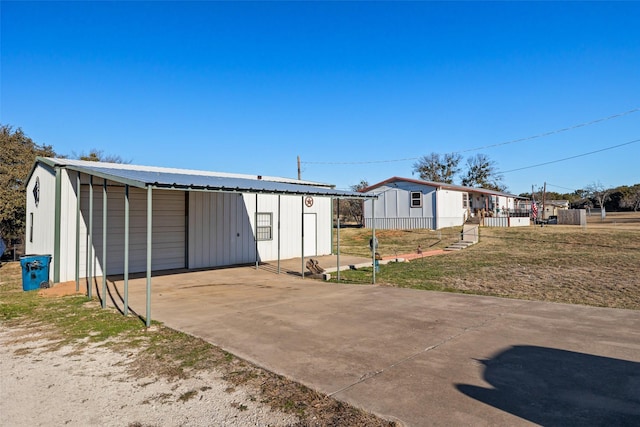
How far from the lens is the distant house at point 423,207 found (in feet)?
90.1

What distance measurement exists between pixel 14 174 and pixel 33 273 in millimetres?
12404

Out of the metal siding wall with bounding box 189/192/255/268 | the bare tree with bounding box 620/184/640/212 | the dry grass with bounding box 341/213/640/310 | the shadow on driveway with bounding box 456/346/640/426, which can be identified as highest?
the bare tree with bounding box 620/184/640/212

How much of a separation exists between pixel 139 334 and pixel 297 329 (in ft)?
7.41

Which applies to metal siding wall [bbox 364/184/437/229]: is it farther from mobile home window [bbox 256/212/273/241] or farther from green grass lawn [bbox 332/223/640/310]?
mobile home window [bbox 256/212/273/241]

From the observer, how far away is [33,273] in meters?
9.29

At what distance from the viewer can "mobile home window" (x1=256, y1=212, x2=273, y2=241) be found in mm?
14484

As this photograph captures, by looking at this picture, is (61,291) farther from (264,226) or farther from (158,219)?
(264,226)

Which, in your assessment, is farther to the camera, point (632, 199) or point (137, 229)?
point (632, 199)

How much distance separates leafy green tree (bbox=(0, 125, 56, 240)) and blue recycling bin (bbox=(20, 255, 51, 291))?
31.7 ft

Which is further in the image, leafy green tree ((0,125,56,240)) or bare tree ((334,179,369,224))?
bare tree ((334,179,369,224))

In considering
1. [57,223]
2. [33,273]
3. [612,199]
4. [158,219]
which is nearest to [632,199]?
[612,199]

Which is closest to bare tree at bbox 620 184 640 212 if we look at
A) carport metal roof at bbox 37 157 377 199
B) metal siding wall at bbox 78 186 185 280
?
carport metal roof at bbox 37 157 377 199

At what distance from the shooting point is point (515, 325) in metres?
5.92

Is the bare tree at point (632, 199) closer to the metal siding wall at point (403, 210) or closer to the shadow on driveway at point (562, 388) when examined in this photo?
the metal siding wall at point (403, 210)
